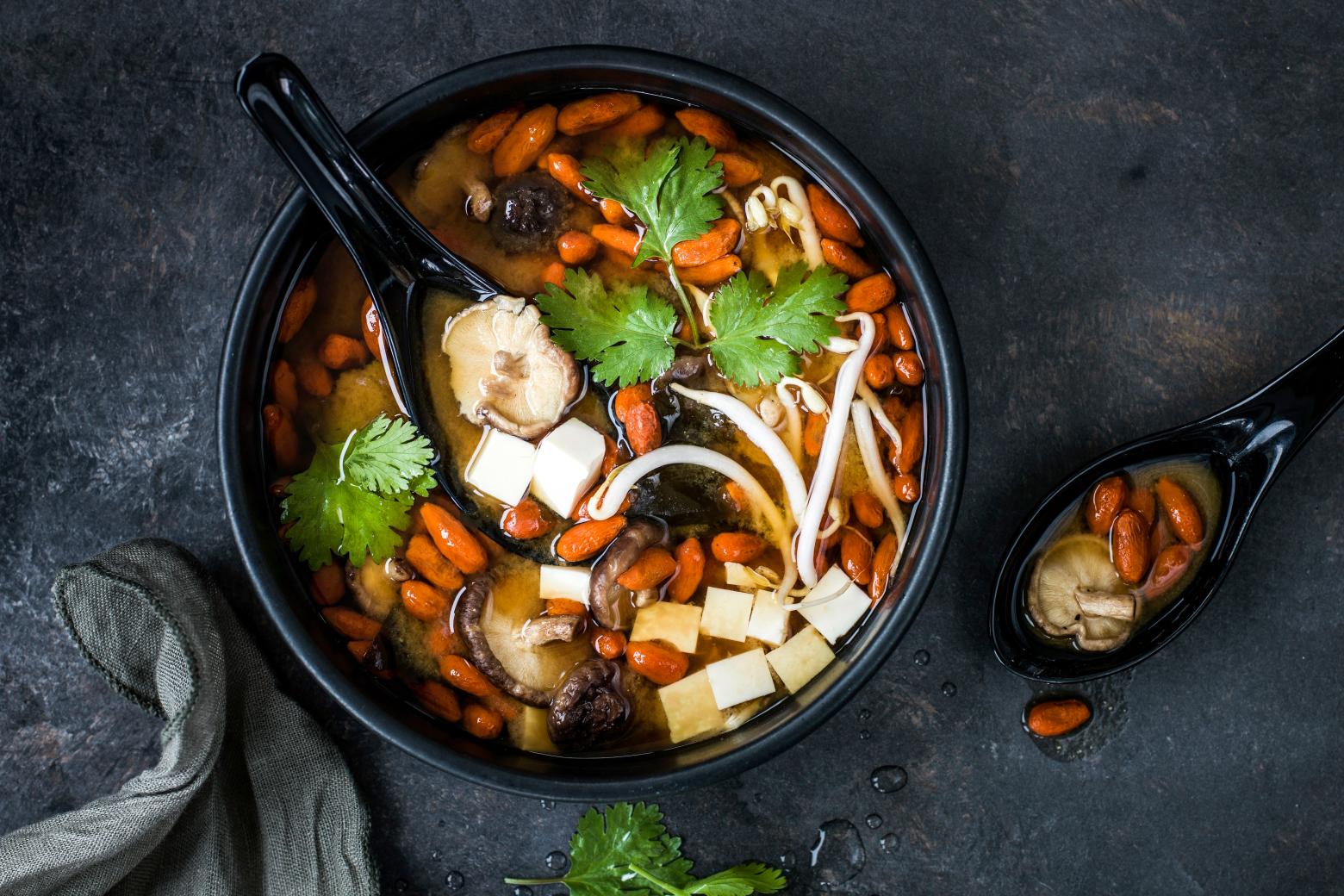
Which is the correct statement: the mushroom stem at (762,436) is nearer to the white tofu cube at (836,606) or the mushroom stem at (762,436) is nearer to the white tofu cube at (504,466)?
the white tofu cube at (836,606)

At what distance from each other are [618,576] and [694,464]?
0.26m

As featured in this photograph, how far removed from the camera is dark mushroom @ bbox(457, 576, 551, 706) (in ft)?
5.99

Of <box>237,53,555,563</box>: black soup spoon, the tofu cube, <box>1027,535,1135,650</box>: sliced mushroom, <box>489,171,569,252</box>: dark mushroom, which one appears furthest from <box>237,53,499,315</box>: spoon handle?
<box>1027,535,1135,650</box>: sliced mushroom

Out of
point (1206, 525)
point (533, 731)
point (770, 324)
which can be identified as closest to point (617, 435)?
A: point (770, 324)

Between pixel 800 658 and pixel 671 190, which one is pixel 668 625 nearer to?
pixel 800 658

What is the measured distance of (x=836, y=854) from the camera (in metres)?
2.09

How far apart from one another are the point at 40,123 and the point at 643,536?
1582 mm

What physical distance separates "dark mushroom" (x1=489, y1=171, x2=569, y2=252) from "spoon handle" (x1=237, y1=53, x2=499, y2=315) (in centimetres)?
10

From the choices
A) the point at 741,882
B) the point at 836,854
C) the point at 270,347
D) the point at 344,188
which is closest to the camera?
the point at 344,188

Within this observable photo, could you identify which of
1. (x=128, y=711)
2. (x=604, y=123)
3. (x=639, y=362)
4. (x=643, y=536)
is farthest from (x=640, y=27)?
(x=128, y=711)

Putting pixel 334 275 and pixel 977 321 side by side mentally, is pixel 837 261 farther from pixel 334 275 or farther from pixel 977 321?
pixel 334 275

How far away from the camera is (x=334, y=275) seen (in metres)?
1.83

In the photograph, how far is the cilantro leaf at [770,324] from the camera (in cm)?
179

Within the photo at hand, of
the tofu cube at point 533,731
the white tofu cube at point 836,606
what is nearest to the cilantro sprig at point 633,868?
the tofu cube at point 533,731
